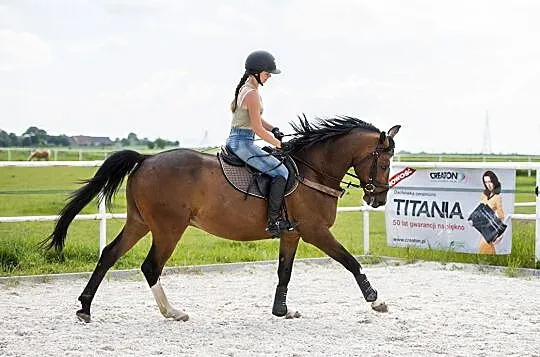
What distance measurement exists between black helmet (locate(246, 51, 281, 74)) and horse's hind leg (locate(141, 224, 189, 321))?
151cm

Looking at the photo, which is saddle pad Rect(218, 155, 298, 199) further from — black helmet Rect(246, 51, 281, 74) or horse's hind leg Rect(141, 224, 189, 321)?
black helmet Rect(246, 51, 281, 74)

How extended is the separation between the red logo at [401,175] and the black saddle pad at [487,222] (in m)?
1.12

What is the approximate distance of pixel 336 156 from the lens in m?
7.98

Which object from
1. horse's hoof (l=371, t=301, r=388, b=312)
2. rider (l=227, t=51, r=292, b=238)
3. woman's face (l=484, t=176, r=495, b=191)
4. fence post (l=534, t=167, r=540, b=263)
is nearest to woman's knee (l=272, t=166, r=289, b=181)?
rider (l=227, t=51, r=292, b=238)

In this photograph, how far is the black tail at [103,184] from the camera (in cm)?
789

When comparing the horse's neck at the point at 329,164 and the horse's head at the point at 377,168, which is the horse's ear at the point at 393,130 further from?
the horse's neck at the point at 329,164

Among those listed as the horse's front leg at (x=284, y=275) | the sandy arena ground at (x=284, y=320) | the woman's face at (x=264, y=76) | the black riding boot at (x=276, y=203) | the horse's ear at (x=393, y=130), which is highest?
the woman's face at (x=264, y=76)

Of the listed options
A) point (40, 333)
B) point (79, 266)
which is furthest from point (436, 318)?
point (79, 266)

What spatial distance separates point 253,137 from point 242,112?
26cm

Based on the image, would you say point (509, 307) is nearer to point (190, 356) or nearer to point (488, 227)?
point (488, 227)

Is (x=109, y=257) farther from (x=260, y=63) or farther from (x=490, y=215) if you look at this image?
(x=490, y=215)

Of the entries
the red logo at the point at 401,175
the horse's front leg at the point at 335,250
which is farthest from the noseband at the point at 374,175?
the red logo at the point at 401,175

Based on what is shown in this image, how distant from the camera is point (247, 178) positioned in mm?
7707

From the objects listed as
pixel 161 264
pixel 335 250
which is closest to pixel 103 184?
pixel 161 264
